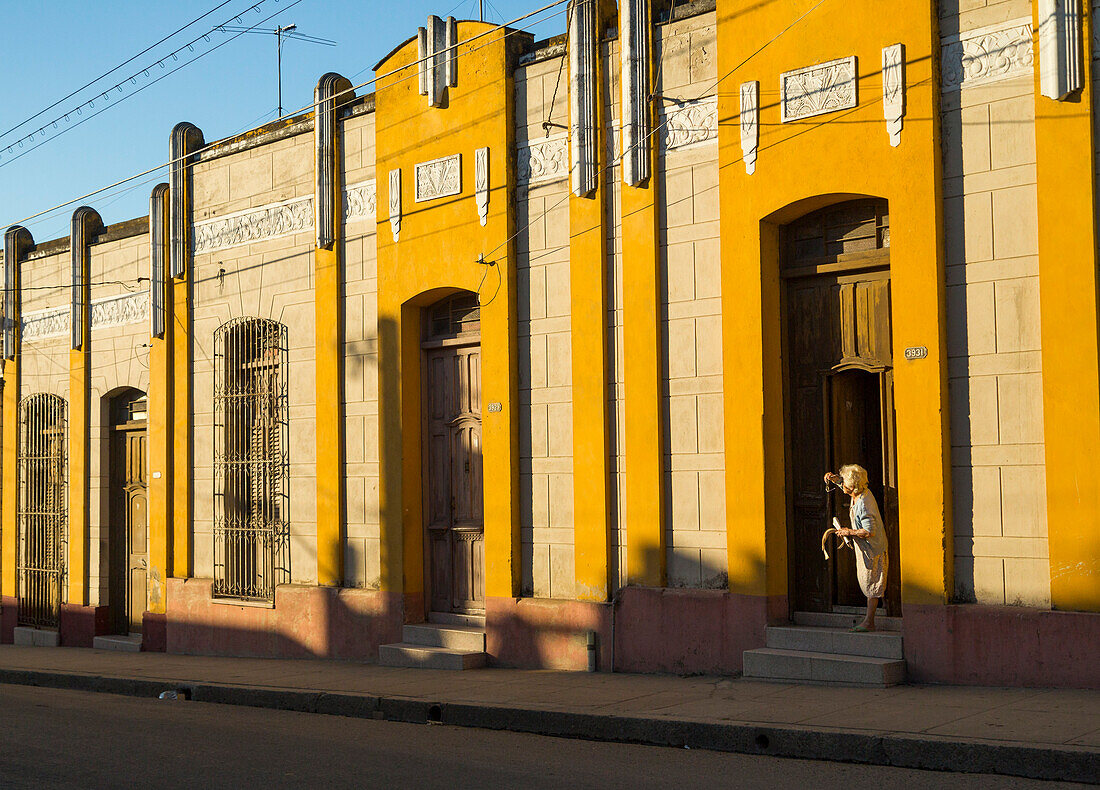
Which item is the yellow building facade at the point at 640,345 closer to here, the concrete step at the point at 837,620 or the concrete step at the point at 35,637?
the concrete step at the point at 837,620

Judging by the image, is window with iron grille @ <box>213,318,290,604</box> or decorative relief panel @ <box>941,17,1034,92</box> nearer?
decorative relief panel @ <box>941,17,1034,92</box>

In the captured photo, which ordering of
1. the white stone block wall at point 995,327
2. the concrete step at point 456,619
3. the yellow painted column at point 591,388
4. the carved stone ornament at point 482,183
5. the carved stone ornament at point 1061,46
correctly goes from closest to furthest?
the carved stone ornament at point 1061,46 → the white stone block wall at point 995,327 → the yellow painted column at point 591,388 → the carved stone ornament at point 482,183 → the concrete step at point 456,619

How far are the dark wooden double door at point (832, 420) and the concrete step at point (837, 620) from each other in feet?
0.26

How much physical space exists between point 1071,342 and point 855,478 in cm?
194

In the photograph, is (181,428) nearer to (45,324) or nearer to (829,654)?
(45,324)

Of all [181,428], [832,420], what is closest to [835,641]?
[832,420]

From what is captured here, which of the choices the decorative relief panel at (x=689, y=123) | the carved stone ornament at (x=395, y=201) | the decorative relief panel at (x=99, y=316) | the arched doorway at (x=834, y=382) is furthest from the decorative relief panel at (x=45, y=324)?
the arched doorway at (x=834, y=382)

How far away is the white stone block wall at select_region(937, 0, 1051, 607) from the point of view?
904 cm

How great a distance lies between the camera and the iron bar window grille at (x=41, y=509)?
60.7 ft

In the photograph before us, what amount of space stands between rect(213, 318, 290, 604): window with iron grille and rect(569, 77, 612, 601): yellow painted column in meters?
4.52

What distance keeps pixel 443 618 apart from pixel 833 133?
6.52m

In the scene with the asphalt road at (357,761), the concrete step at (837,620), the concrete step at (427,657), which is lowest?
the concrete step at (427,657)

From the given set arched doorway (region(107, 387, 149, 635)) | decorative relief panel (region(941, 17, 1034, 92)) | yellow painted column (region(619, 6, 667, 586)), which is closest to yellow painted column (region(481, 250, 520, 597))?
yellow painted column (region(619, 6, 667, 586))

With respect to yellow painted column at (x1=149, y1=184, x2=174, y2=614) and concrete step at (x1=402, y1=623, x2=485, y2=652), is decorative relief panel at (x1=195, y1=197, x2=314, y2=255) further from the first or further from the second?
concrete step at (x1=402, y1=623, x2=485, y2=652)
